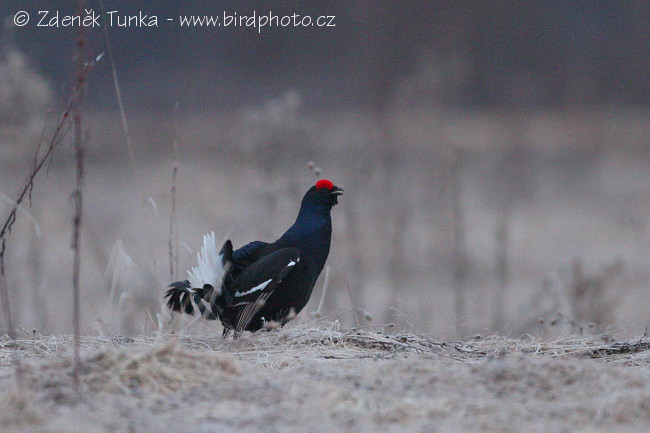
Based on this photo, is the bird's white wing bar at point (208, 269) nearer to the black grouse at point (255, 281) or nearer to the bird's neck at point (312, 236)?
the black grouse at point (255, 281)

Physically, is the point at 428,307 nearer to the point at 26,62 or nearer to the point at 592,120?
the point at 26,62

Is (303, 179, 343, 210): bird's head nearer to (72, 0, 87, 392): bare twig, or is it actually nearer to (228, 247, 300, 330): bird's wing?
(228, 247, 300, 330): bird's wing

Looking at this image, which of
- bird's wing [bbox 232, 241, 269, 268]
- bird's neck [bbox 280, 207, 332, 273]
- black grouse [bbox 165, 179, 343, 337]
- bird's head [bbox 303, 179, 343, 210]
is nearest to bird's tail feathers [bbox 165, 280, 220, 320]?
black grouse [bbox 165, 179, 343, 337]

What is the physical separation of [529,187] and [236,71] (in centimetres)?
830

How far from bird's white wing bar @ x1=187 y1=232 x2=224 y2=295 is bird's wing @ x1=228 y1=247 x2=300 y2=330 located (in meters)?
0.11

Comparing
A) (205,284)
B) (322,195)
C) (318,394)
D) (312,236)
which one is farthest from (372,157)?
(318,394)

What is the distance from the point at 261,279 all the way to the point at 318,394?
152 centimetres

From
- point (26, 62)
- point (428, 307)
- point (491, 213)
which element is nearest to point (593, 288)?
point (428, 307)

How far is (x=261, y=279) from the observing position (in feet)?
12.7

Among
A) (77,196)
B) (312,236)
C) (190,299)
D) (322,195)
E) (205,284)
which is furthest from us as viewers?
(322,195)

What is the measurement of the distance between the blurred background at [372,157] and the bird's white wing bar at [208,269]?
4.5 inches

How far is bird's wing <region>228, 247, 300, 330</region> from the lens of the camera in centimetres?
384

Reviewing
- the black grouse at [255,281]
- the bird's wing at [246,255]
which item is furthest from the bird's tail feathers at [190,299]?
the bird's wing at [246,255]

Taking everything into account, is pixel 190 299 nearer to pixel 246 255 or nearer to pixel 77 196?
pixel 246 255
